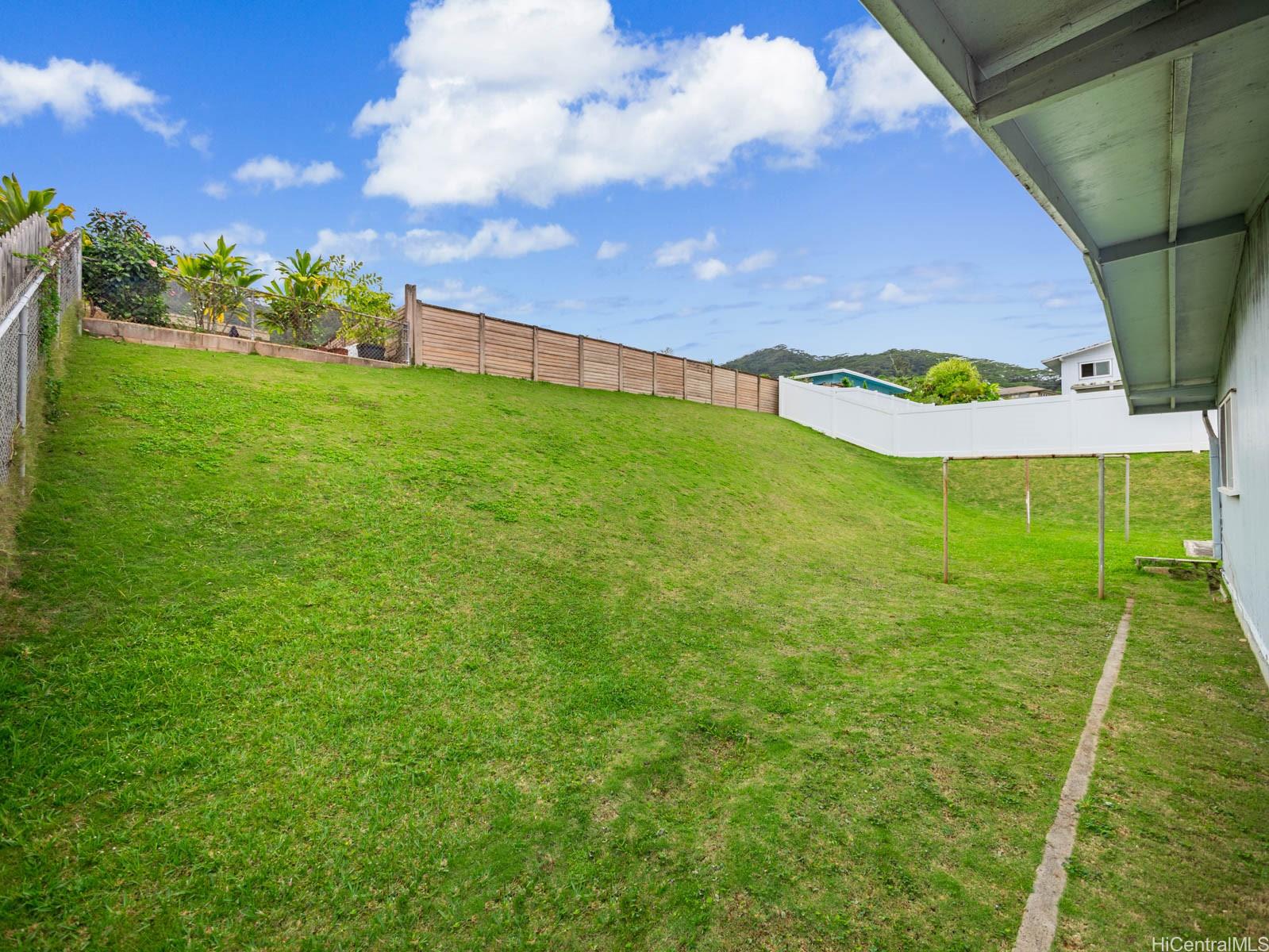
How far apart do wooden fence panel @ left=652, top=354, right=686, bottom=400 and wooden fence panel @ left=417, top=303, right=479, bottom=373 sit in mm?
5995

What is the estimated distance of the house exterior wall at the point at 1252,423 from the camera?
3662 mm

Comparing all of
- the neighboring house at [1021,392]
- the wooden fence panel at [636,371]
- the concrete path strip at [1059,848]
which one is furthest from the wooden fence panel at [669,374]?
the neighboring house at [1021,392]

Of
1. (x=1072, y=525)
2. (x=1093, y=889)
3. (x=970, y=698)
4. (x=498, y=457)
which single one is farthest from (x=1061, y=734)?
(x=1072, y=525)

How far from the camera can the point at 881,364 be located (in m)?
77.0

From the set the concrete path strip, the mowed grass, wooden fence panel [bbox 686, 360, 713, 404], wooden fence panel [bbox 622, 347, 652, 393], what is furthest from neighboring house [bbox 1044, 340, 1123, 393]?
the concrete path strip

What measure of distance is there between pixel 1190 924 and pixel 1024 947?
717 millimetres

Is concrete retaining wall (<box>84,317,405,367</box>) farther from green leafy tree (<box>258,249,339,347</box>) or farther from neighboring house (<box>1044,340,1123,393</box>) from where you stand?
neighboring house (<box>1044,340,1123,393</box>)

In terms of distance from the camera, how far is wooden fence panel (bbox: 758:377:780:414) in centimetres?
2047

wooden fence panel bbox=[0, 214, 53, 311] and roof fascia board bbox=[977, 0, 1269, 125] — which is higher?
wooden fence panel bbox=[0, 214, 53, 311]

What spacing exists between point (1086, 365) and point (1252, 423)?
128 feet

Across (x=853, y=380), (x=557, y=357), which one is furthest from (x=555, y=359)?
(x=853, y=380)

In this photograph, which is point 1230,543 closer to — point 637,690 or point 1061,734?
point 1061,734

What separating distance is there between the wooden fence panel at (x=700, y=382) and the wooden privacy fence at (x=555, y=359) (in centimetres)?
3

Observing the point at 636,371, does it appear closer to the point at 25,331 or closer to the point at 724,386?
the point at 724,386
